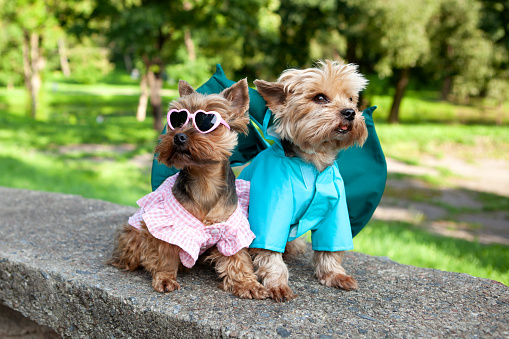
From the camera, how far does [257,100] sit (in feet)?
12.5

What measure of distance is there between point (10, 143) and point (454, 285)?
48.6 feet

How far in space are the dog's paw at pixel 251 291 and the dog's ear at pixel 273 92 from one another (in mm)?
1359

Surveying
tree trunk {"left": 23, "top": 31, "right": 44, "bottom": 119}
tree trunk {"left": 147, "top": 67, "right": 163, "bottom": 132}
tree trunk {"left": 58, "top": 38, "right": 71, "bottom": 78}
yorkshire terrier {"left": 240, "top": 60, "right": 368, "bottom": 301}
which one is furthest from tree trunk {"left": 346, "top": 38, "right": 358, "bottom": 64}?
tree trunk {"left": 58, "top": 38, "right": 71, "bottom": 78}

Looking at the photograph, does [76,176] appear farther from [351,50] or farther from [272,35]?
[351,50]

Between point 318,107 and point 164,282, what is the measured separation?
5.55 ft

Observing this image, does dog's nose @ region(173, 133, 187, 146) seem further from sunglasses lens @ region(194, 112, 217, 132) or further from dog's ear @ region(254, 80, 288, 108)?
dog's ear @ region(254, 80, 288, 108)

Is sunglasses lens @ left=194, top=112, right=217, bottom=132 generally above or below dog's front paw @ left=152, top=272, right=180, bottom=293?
above

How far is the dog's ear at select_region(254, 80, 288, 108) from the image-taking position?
3.40 metres

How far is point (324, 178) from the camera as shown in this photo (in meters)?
3.42

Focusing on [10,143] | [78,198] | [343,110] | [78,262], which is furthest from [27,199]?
[10,143]

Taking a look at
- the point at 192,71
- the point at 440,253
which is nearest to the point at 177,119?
the point at 440,253

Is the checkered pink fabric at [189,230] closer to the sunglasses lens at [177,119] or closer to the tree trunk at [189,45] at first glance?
the sunglasses lens at [177,119]

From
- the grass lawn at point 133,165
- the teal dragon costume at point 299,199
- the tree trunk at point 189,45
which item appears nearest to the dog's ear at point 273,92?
the teal dragon costume at point 299,199

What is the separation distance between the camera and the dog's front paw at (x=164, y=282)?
3.21 m
